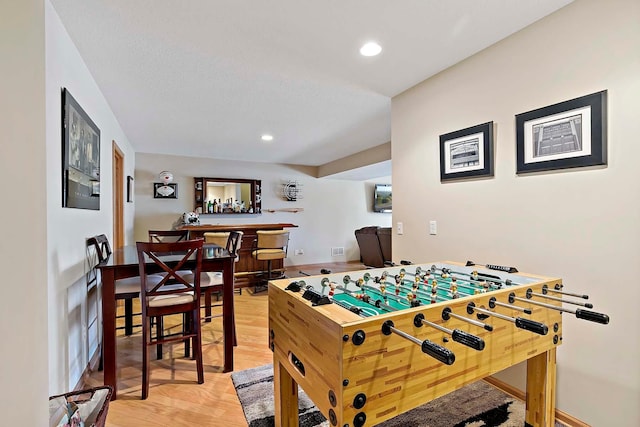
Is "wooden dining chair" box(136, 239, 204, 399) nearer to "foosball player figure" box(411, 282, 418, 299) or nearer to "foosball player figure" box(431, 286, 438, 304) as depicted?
"foosball player figure" box(411, 282, 418, 299)

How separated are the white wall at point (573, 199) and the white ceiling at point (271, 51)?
216 millimetres

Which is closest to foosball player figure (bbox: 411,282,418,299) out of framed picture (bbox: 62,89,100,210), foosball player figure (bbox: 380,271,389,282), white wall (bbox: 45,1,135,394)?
foosball player figure (bbox: 380,271,389,282)

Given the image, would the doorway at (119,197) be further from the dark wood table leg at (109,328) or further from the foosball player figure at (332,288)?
the foosball player figure at (332,288)

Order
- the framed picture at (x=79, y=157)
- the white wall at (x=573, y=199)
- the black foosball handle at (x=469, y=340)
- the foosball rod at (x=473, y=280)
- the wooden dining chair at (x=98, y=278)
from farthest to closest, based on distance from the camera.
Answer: the wooden dining chair at (x=98, y=278)
the framed picture at (x=79, y=157)
the foosball rod at (x=473, y=280)
the white wall at (x=573, y=199)
the black foosball handle at (x=469, y=340)

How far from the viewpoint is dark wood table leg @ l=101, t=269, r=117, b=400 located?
6.64 ft

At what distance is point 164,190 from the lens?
5641 mm

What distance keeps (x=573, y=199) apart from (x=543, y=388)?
103 centimetres

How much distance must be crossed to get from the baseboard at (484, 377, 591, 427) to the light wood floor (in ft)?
5.57

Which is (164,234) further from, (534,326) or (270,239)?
(534,326)

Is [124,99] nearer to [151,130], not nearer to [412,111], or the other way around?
[151,130]

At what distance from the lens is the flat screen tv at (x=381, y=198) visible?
7.80 metres

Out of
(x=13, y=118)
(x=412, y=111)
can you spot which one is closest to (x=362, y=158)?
(x=412, y=111)

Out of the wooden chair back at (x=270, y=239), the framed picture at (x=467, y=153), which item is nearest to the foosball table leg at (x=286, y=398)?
the framed picture at (x=467, y=153)

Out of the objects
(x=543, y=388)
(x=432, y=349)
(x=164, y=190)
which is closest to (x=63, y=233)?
(x=432, y=349)
